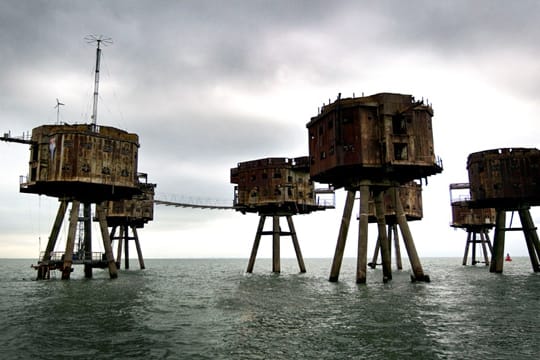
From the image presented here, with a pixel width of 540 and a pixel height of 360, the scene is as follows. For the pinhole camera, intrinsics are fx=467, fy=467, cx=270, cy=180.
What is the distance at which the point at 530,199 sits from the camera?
40.3 metres

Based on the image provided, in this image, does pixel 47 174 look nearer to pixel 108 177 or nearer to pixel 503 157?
pixel 108 177

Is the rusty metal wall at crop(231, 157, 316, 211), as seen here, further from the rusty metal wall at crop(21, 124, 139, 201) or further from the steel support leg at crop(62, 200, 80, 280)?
the steel support leg at crop(62, 200, 80, 280)

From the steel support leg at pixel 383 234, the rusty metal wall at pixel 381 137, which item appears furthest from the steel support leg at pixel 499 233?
the rusty metal wall at pixel 381 137

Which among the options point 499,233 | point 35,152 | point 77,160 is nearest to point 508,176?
point 499,233

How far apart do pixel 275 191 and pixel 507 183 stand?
21198 millimetres

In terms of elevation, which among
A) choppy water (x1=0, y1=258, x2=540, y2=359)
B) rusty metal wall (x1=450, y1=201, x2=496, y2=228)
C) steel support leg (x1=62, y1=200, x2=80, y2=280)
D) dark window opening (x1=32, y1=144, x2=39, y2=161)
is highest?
dark window opening (x1=32, y1=144, x2=39, y2=161)

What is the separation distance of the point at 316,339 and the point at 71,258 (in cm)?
3026

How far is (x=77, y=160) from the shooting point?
36.8 m

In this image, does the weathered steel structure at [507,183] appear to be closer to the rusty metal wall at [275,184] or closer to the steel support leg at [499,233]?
the steel support leg at [499,233]

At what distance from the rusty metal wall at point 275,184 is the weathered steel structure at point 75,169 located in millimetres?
12271

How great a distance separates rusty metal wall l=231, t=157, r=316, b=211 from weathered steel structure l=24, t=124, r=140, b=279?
12271 mm

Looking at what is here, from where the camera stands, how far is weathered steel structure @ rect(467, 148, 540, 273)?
39.8 metres

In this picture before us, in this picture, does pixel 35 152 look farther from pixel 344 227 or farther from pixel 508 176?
pixel 508 176

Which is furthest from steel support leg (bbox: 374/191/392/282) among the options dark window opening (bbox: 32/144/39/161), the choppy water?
dark window opening (bbox: 32/144/39/161)
